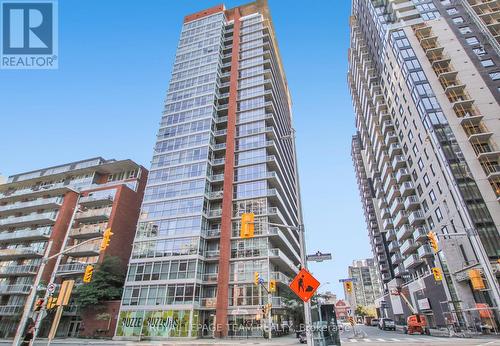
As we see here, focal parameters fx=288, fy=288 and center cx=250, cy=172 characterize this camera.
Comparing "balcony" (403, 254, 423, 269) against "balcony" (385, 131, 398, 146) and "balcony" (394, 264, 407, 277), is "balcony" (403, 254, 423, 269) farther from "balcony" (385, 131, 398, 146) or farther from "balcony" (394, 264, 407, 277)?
"balcony" (385, 131, 398, 146)

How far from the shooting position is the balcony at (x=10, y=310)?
137ft

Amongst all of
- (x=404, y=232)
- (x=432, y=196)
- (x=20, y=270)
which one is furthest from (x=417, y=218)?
(x=20, y=270)

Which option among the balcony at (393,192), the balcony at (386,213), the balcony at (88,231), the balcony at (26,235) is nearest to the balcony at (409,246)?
the balcony at (393,192)

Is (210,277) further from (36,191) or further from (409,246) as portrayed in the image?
(36,191)

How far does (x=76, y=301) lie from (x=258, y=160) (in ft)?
102

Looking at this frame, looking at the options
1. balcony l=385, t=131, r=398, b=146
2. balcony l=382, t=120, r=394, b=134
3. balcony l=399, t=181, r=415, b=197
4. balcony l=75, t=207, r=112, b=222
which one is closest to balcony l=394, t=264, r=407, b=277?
balcony l=399, t=181, r=415, b=197

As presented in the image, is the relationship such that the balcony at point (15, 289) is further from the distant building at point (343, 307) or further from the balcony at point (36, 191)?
the distant building at point (343, 307)

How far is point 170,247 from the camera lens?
1523 inches

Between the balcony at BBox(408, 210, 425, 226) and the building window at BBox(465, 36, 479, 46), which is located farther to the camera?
the building window at BBox(465, 36, 479, 46)

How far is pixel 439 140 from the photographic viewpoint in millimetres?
40156

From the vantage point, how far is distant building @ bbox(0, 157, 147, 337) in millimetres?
42594

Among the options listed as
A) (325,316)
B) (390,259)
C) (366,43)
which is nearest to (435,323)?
(390,259)

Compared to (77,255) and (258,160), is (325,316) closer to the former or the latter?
(258,160)

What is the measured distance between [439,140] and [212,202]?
33686mm
